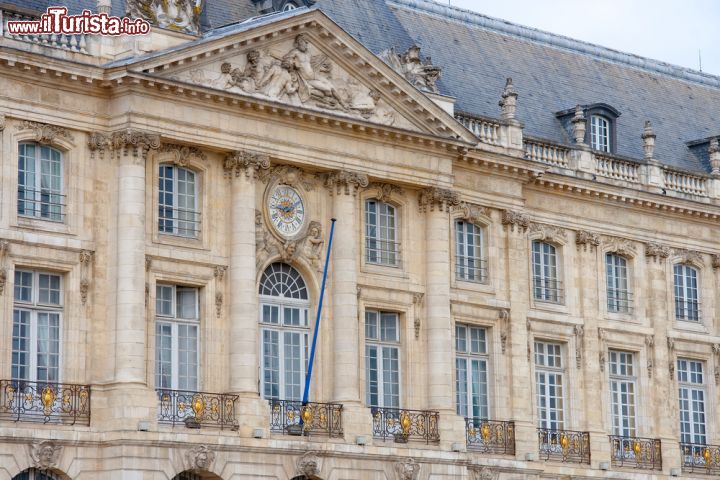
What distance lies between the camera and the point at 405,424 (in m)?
40.1

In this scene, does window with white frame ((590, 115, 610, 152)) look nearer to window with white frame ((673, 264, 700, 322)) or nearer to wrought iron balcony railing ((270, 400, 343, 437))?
window with white frame ((673, 264, 700, 322))

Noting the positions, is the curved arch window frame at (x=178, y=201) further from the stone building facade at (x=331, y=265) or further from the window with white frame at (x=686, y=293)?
the window with white frame at (x=686, y=293)

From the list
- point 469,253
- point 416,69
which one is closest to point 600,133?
point 469,253

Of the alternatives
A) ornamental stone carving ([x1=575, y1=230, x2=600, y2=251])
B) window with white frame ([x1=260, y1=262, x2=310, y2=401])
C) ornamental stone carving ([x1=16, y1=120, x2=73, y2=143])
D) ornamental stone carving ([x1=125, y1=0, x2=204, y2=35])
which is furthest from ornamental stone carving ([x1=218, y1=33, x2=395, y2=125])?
ornamental stone carving ([x1=575, y1=230, x2=600, y2=251])

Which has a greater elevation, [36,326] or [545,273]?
[545,273]

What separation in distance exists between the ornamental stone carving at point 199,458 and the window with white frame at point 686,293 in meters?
16.0

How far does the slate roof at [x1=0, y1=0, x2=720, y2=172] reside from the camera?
45.6m

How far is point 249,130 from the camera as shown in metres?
38.5

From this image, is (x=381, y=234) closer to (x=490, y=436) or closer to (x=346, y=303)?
(x=346, y=303)

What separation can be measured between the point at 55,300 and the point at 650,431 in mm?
16692

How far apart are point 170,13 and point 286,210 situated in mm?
4640

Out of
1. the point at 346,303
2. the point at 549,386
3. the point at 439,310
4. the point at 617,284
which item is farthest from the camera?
the point at 617,284

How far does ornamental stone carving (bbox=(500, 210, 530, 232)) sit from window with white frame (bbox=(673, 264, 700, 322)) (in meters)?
5.72

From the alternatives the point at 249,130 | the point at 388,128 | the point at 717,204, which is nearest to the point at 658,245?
the point at 717,204
